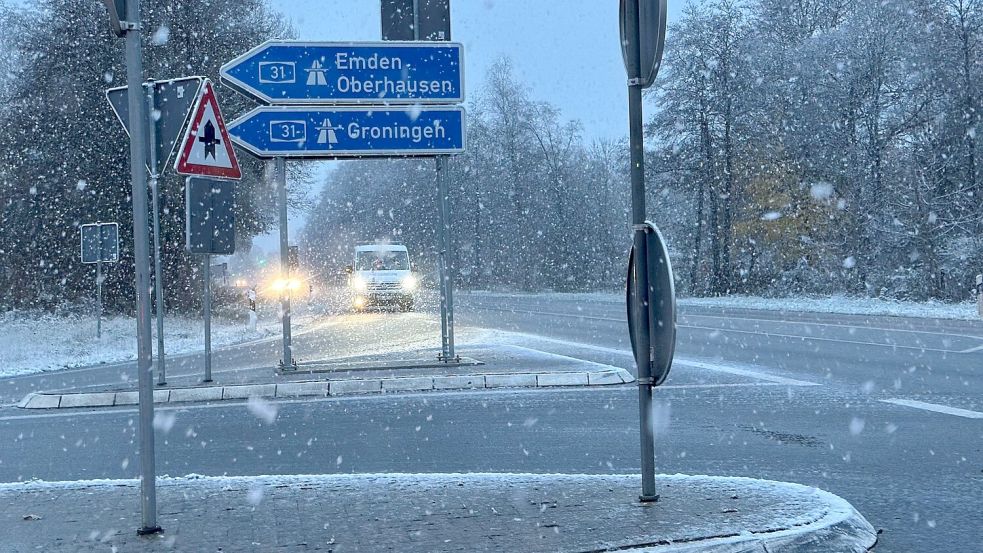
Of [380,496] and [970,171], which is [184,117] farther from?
[970,171]

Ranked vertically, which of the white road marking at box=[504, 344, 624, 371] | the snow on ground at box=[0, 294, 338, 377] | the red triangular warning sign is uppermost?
the red triangular warning sign

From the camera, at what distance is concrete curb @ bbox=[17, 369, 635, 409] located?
35.5ft

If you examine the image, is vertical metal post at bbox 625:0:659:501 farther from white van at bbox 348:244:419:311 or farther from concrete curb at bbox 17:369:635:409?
white van at bbox 348:244:419:311

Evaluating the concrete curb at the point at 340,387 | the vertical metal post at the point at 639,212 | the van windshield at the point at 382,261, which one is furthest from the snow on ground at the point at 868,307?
the vertical metal post at the point at 639,212

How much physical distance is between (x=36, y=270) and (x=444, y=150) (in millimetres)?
24793

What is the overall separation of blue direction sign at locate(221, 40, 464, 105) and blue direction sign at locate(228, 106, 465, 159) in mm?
164

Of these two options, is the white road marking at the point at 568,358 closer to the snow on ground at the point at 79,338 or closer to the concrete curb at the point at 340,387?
the concrete curb at the point at 340,387

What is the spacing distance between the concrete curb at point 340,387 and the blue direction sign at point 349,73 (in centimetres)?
391

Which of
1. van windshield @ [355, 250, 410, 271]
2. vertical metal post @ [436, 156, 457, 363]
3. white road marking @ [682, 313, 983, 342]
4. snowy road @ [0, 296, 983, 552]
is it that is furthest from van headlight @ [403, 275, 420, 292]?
snowy road @ [0, 296, 983, 552]

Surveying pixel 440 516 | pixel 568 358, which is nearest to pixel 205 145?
pixel 440 516

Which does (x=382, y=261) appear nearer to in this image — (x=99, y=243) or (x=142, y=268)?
→ (x=99, y=243)

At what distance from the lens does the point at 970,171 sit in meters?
33.9

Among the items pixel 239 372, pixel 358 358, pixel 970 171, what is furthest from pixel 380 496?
pixel 970 171

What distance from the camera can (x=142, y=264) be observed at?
4.55 m
